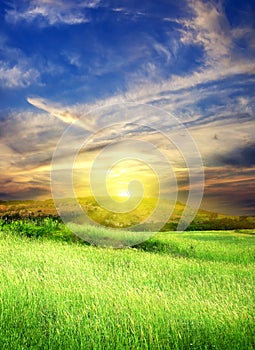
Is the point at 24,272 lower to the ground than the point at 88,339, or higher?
higher

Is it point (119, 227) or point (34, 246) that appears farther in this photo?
point (119, 227)

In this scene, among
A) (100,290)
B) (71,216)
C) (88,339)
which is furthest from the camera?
(71,216)

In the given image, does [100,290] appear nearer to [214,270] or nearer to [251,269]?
[214,270]

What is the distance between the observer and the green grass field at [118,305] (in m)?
7.17

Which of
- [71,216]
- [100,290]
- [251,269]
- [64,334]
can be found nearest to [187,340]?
[64,334]

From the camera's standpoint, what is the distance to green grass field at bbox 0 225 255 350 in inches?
282

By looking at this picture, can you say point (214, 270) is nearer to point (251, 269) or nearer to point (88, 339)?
point (251, 269)

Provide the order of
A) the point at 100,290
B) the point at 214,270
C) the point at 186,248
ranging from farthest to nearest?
1. the point at 186,248
2. the point at 214,270
3. the point at 100,290

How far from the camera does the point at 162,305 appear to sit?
8367 millimetres

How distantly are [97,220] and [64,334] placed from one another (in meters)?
15.1

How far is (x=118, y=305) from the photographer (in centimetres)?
836

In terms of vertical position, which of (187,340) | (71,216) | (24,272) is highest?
Result: (71,216)

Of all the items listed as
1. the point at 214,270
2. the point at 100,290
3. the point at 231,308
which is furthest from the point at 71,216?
the point at 231,308

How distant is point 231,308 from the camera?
8.39m
